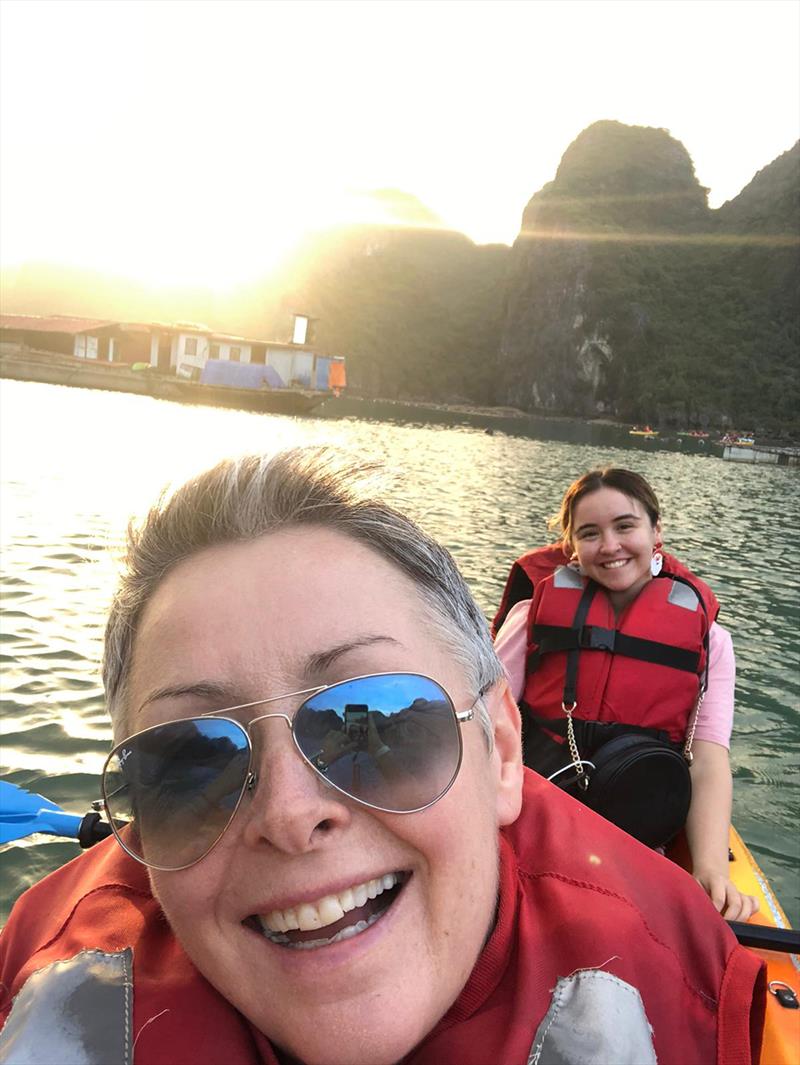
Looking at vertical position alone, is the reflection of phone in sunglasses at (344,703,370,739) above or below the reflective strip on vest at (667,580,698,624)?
above

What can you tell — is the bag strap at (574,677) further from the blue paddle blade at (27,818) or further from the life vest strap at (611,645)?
the blue paddle blade at (27,818)

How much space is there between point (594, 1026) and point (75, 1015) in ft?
2.65

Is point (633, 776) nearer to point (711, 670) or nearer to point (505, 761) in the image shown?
point (711, 670)

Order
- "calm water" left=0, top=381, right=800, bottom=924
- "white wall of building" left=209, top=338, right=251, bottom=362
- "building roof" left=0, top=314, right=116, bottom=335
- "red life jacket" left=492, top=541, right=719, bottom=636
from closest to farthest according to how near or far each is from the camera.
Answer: "red life jacket" left=492, top=541, right=719, bottom=636 → "calm water" left=0, top=381, right=800, bottom=924 → "white wall of building" left=209, top=338, right=251, bottom=362 → "building roof" left=0, top=314, right=116, bottom=335

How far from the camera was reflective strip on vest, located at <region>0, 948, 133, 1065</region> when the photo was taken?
1190 mm

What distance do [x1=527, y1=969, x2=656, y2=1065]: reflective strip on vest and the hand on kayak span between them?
1896mm

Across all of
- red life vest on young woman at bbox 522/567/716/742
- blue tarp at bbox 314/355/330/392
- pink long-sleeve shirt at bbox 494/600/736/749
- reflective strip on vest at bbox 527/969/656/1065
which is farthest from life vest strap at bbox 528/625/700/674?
blue tarp at bbox 314/355/330/392

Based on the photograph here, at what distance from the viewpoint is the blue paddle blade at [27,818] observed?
127 inches

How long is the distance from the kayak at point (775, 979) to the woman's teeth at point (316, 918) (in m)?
1.21

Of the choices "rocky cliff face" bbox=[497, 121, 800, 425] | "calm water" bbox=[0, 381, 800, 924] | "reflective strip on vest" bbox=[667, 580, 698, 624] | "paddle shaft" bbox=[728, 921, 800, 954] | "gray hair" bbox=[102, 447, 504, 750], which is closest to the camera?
"gray hair" bbox=[102, 447, 504, 750]

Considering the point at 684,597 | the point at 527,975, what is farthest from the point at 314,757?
the point at 684,597

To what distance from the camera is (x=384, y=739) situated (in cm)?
125

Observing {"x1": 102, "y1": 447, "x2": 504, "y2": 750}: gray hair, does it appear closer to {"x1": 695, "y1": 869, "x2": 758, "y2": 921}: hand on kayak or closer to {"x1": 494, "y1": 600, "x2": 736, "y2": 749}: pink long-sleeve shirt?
{"x1": 494, "y1": 600, "x2": 736, "y2": 749}: pink long-sleeve shirt

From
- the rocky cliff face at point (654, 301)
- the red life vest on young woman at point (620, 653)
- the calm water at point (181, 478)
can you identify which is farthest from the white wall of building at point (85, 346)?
the red life vest on young woman at point (620, 653)
